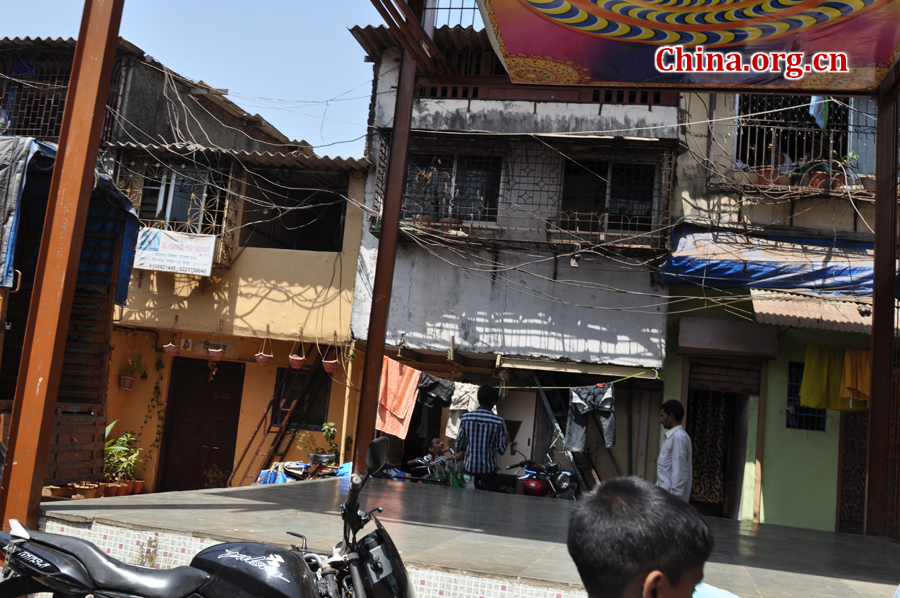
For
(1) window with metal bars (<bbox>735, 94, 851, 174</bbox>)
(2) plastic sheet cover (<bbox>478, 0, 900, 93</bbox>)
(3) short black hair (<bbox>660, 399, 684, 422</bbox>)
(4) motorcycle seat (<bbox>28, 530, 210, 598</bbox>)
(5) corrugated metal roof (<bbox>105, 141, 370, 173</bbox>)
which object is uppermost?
(1) window with metal bars (<bbox>735, 94, 851, 174</bbox>)

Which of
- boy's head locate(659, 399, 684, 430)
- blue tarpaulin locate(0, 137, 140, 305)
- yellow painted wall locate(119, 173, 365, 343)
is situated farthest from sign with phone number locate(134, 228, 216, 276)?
boy's head locate(659, 399, 684, 430)

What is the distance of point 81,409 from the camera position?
8.37 meters

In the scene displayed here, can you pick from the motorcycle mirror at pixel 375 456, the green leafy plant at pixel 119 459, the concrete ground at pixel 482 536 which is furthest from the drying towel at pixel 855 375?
the green leafy plant at pixel 119 459

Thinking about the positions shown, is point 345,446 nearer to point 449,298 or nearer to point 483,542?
point 449,298

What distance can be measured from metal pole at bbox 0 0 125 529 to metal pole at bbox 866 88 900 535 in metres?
6.14

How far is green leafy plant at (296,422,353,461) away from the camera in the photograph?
12.8 meters

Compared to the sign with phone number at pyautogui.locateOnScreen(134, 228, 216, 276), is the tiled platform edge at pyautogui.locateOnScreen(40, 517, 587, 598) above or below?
below

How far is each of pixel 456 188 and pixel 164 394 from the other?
24.3 feet

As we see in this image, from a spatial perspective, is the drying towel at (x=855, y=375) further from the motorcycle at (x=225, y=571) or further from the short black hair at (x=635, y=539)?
the short black hair at (x=635, y=539)

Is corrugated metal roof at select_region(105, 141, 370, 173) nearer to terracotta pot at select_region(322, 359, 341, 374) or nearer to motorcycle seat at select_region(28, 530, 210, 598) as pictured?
terracotta pot at select_region(322, 359, 341, 374)

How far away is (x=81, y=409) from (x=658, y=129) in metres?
9.46

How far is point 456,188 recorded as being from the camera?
1245 centimetres

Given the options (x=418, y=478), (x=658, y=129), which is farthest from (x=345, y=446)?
(x=658, y=129)

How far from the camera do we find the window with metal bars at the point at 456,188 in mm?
12406
